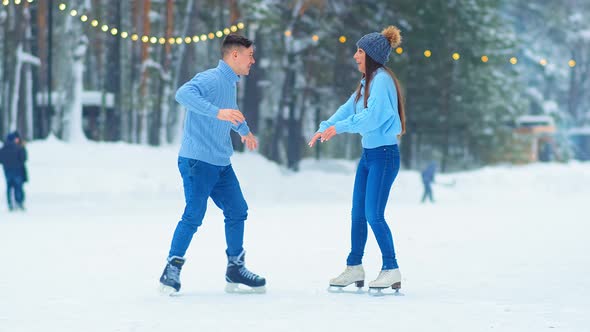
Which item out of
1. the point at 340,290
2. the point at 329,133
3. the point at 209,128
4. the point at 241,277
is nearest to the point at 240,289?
the point at 241,277

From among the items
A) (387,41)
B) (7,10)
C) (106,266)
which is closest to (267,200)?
(7,10)

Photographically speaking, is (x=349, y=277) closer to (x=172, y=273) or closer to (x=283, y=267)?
(x=172, y=273)

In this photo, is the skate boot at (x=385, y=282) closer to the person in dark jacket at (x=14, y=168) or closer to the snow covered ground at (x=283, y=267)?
the snow covered ground at (x=283, y=267)

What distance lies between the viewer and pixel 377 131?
8188 mm

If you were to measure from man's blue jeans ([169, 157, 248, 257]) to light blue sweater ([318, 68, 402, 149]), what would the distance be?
0.80 meters

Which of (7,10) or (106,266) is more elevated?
(7,10)

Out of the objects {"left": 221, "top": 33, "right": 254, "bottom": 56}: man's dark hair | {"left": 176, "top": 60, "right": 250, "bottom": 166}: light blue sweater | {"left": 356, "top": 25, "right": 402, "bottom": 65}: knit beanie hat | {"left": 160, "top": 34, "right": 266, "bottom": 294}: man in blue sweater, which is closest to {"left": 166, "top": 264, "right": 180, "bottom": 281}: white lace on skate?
{"left": 160, "top": 34, "right": 266, "bottom": 294}: man in blue sweater

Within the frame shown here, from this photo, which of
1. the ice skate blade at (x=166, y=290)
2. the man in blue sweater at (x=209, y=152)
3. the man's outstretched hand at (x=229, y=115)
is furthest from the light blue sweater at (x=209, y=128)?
the ice skate blade at (x=166, y=290)

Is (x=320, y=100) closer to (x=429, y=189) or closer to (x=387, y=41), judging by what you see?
(x=429, y=189)

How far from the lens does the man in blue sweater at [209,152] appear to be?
798cm

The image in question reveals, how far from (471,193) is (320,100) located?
8.54 m

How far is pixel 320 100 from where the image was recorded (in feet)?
132

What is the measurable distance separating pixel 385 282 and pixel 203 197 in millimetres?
1452

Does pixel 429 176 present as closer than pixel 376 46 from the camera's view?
No
